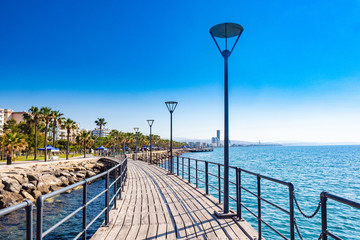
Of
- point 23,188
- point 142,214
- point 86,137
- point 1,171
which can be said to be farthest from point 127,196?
point 86,137

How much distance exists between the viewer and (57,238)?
9781 millimetres

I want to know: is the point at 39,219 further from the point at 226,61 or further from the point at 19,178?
the point at 19,178

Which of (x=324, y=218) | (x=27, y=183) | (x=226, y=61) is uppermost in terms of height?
(x=226, y=61)

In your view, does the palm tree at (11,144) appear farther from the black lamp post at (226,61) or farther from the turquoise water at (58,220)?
the black lamp post at (226,61)

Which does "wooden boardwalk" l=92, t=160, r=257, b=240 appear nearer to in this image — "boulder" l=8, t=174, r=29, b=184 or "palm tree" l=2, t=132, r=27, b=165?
"boulder" l=8, t=174, r=29, b=184

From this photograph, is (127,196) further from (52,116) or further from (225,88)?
(52,116)

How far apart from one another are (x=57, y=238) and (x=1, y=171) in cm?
1893

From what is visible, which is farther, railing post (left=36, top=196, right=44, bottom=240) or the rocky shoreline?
the rocky shoreline

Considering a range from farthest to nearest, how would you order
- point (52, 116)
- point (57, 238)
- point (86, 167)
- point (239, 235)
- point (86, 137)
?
point (86, 137), point (52, 116), point (86, 167), point (57, 238), point (239, 235)

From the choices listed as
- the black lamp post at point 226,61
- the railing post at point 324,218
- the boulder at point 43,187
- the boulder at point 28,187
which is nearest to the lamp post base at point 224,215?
the black lamp post at point 226,61

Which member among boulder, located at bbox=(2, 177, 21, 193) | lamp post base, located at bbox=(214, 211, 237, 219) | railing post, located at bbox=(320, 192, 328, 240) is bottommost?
boulder, located at bbox=(2, 177, 21, 193)

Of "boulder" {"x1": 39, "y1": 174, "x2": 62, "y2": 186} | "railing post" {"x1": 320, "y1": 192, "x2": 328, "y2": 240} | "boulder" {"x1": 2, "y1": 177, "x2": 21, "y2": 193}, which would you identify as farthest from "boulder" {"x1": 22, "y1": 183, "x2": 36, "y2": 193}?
"railing post" {"x1": 320, "y1": 192, "x2": 328, "y2": 240}

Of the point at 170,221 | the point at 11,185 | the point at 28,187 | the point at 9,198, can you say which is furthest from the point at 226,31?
the point at 28,187

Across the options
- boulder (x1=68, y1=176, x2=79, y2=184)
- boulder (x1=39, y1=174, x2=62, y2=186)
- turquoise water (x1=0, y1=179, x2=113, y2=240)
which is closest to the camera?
turquoise water (x1=0, y1=179, x2=113, y2=240)
